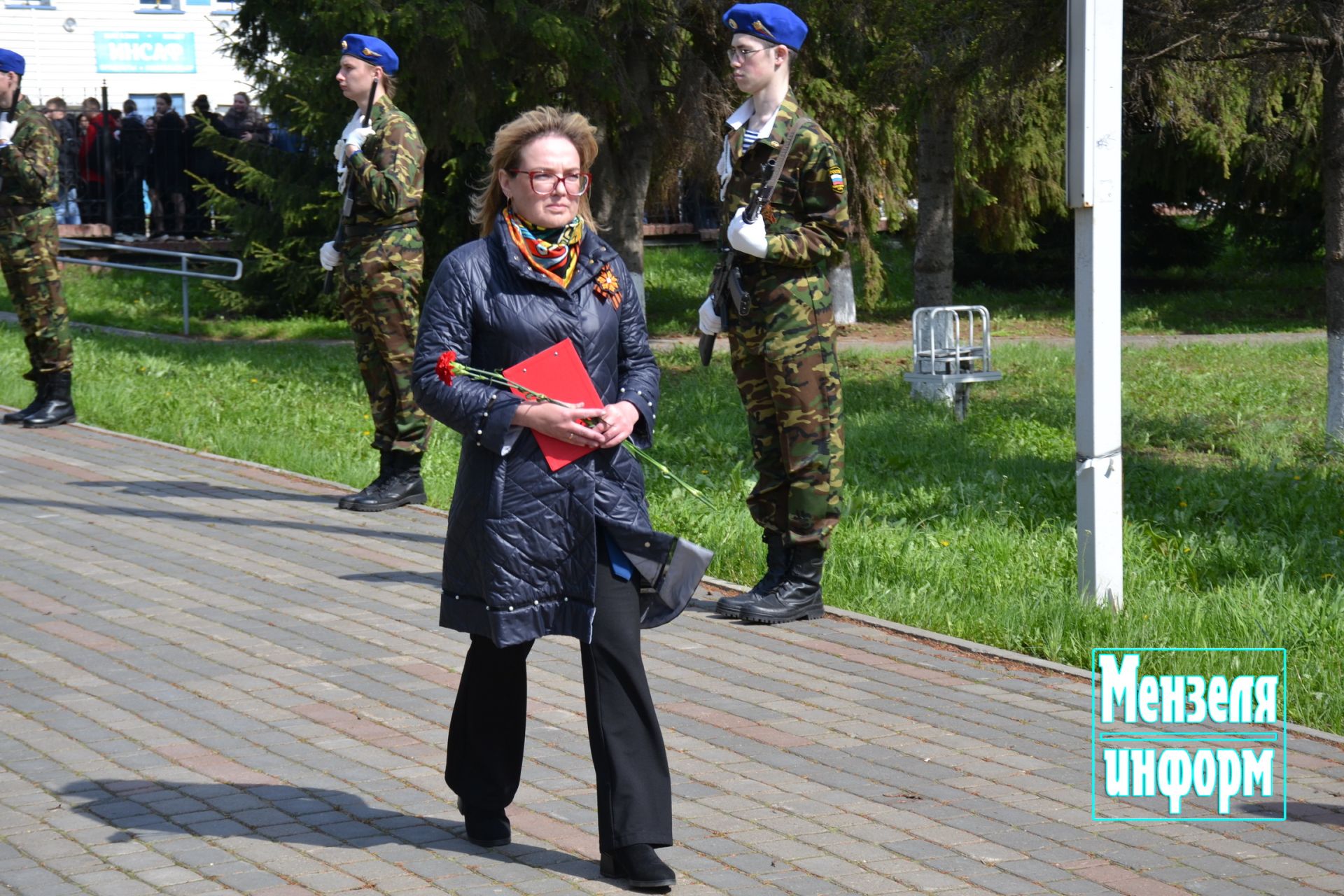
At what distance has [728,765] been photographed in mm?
4910

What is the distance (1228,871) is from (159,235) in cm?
2105

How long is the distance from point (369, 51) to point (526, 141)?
4515mm

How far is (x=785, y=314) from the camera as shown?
6.38 metres

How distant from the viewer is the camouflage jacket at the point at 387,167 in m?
8.20

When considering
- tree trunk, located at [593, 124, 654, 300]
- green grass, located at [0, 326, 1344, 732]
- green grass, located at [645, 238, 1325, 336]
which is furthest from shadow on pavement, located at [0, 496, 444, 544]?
green grass, located at [645, 238, 1325, 336]

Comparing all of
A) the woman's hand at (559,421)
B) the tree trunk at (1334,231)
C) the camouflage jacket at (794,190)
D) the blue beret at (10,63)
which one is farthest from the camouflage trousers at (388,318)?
the tree trunk at (1334,231)

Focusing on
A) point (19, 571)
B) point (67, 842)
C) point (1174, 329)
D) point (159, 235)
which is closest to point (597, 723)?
point (67, 842)

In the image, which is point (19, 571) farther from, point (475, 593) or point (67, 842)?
point (475, 593)

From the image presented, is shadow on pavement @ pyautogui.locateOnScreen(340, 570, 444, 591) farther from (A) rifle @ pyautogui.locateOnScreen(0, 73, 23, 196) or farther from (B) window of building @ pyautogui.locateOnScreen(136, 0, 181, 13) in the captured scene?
(B) window of building @ pyautogui.locateOnScreen(136, 0, 181, 13)

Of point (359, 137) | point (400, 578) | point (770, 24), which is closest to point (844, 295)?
point (359, 137)

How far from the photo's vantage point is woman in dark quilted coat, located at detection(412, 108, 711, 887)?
393 cm

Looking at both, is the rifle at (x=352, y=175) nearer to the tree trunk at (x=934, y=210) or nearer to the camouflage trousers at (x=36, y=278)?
the camouflage trousers at (x=36, y=278)

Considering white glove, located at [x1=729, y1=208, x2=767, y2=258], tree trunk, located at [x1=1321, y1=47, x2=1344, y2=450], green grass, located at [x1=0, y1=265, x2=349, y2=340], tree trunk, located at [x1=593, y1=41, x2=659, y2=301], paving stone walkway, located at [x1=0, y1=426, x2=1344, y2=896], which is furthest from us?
green grass, located at [x1=0, y1=265, x2=349, y2=340]

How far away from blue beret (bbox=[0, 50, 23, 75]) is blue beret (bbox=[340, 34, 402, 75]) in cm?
377
